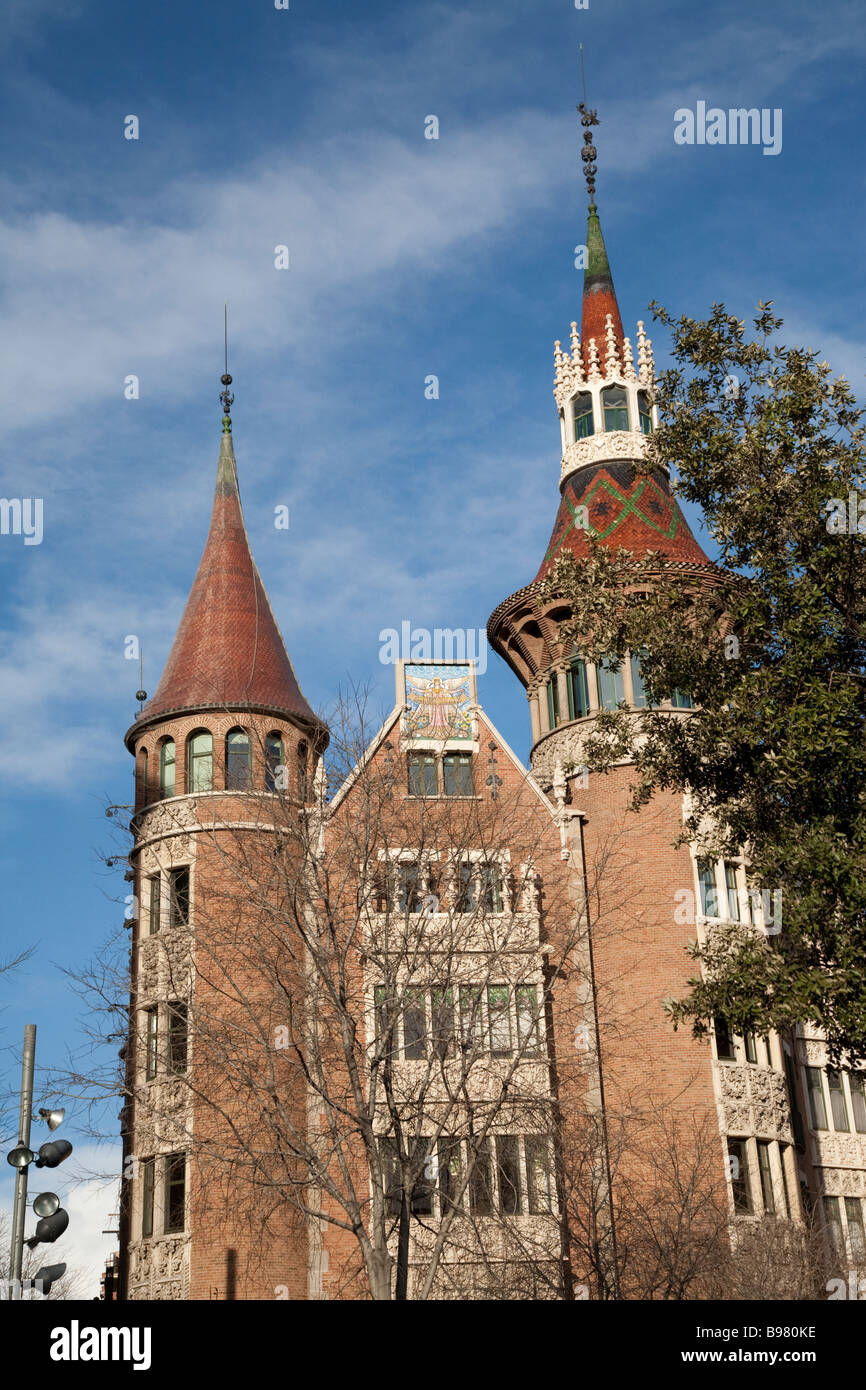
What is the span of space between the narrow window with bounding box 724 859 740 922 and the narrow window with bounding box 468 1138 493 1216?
26.2 ft

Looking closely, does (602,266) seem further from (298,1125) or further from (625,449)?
(298,1125)

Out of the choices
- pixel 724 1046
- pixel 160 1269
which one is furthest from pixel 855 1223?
pixel 160 1269

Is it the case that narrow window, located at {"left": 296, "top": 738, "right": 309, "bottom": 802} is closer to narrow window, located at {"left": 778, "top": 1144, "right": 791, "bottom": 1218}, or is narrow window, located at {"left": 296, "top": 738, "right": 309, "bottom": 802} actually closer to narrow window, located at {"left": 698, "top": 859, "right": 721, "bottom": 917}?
narrow window, located at {"left": 698, "top": 859, "right": 721, "bottom": 917}

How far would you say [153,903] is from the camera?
33.6 m

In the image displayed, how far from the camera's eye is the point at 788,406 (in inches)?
787

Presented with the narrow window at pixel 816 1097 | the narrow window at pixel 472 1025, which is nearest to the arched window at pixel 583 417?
the narrow window at pixel 816 1097

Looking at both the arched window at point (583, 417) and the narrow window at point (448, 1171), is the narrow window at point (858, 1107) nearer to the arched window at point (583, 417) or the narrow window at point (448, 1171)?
the narrow window at point (448, 1171)

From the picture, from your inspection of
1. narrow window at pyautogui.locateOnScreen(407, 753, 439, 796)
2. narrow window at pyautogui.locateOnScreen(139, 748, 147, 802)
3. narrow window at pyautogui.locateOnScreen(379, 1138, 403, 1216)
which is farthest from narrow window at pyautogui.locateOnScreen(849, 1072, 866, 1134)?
narrow window at pyautogui.locateOnScreen(139, 748, 147, 802)

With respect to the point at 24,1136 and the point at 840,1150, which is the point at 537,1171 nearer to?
the point at 840,1150

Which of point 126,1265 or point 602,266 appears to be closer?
point 126,1265

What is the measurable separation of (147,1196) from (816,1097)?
603 inches

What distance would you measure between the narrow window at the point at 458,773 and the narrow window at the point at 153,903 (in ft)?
21.6

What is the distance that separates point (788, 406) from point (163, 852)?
1844cm
